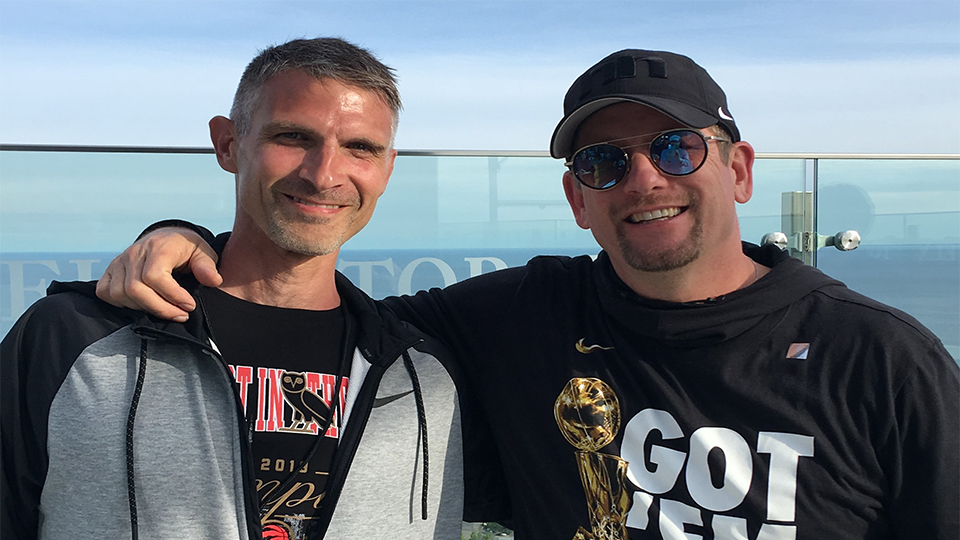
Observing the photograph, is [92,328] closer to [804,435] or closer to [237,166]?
[237,166]

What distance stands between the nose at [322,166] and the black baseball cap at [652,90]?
2.38 feet

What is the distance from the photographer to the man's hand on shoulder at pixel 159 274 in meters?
2.20

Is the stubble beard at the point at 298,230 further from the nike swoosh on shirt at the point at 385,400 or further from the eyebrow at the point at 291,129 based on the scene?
the nike swoosh on shirt at the point at 385,400

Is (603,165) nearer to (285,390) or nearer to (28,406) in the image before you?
(285,390)

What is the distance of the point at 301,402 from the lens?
231 centimetres

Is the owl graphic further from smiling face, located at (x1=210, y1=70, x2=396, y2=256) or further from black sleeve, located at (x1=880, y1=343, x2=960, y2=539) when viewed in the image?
black sleeve, located at (x1=880, y1=343, x2=960, y2=539)

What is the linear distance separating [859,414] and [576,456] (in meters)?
0.77

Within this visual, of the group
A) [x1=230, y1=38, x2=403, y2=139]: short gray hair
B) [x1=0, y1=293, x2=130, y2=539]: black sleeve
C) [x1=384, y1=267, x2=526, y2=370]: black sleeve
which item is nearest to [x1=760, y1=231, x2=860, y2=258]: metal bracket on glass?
[x1=384, y1=267, x2=526, y2=370]: black sleeve

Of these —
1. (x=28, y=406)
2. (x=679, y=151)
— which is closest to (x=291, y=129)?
(x=28, y=406)

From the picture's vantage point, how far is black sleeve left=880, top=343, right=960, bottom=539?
1920 millimetres

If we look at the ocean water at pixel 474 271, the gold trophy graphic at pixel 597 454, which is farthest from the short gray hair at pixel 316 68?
the ocean water at pixel 474 271

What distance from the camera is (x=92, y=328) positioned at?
7.17 feet

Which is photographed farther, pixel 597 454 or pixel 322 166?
pixel 322 166

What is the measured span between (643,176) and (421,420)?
1.02m
